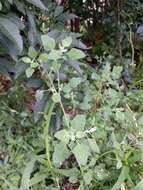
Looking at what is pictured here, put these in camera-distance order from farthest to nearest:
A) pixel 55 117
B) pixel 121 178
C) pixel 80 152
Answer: pixel 55 117
pixel 121 178
pixel 80 152

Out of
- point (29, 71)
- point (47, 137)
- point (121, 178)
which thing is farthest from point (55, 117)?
point (121, 178)

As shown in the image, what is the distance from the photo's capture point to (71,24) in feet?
9.58

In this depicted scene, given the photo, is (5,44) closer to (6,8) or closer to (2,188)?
(6,8)

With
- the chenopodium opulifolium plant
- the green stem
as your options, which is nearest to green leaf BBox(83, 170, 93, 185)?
the chenopodium opulifolium plant

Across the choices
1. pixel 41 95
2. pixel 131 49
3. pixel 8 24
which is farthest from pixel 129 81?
pixel 8 24

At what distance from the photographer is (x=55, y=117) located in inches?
61.6

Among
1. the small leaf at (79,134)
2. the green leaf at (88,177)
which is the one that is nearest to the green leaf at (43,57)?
the small leaf at (79,134)

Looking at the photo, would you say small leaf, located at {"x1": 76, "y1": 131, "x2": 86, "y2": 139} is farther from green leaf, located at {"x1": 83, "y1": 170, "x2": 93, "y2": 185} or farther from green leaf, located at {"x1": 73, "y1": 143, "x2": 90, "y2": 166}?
green leaf, located at {"x1": 83, "y1": 170, "x2": 93, "y2": 185}

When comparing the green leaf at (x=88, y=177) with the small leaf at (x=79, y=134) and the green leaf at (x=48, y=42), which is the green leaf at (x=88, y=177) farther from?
the green leaf at (x=48, y=42)

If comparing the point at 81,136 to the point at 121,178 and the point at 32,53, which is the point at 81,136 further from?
the point at 32,53

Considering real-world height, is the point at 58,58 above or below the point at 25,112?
above

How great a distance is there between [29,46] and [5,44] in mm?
130

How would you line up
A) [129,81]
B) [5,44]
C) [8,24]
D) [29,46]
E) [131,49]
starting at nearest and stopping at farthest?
[8,24]
[5,44]
[29,46]
[129,81]
[131,49]

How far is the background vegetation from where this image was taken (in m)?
1.36
